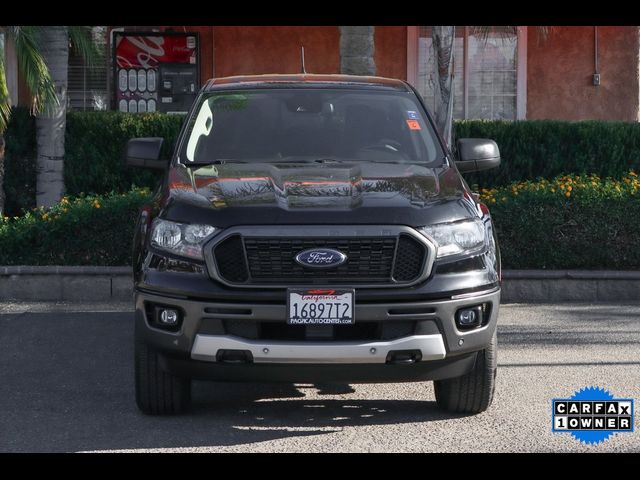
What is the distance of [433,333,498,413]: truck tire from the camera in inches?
252

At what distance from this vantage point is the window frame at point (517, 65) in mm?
17922

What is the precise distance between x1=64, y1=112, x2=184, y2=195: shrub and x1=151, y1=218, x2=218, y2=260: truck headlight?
7.87 metres

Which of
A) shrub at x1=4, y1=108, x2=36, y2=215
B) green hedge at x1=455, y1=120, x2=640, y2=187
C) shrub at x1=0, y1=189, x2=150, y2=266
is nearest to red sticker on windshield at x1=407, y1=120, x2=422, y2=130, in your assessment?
shrub at x1=0, y1=189, x2=150, y2=266

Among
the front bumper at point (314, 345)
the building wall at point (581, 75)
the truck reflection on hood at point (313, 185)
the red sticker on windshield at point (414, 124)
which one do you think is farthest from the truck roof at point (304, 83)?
the building wall at point (581, 75)

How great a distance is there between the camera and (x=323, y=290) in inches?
233

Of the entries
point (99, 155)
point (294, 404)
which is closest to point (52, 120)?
point (99, 155)

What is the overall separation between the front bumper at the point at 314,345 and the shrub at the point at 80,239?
17.1 ft

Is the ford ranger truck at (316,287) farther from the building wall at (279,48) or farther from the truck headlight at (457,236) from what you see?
the building wall at (279,48)

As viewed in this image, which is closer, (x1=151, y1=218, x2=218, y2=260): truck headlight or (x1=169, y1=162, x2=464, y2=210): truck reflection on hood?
(x1=151, y1=218, x2=218, y2=260): truck headlight

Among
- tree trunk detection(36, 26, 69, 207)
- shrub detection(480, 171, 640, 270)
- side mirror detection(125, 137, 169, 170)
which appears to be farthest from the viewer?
tree trunk detection(36, 26, 69, 207)

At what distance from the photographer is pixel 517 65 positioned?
18.1 metres

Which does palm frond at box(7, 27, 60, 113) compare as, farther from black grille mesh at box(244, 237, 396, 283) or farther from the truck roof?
black grille mesh at box(244, 237, 396, 283)

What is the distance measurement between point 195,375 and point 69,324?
387cm
